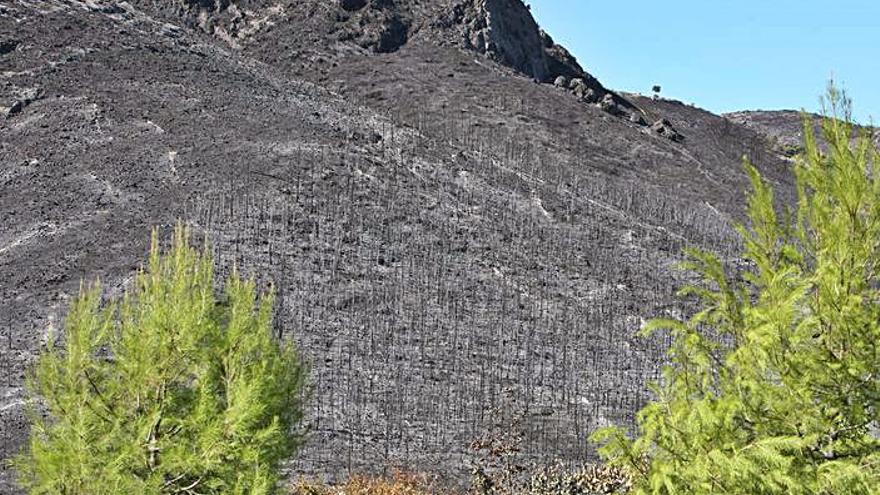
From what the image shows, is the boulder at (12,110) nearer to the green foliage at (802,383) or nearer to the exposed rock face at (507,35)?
the exposed rock face at (507,35)

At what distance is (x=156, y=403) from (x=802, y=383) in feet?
19.4

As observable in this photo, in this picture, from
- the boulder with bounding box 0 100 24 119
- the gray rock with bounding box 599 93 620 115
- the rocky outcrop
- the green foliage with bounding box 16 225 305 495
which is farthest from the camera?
the rocky outcrop

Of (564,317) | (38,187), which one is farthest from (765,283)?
(38,187)

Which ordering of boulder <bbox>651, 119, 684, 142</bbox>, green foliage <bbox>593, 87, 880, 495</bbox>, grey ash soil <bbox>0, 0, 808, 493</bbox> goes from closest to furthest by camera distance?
green foliage <bbox>593, 87, 880, 495</bbox> → grey ash soil <bbox>0, 0, 808, 493</bbox> → boulder <bbox>651, 119, 684, 142</bbox>

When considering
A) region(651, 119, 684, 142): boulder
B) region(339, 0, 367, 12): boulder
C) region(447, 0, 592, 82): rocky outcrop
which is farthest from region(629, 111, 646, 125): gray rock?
region(339, 0, 367, 12): boulder

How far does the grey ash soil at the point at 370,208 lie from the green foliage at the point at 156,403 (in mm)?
7733

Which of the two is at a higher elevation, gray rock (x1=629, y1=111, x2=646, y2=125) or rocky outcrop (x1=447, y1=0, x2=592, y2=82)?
rocky outcrop (x1=447, y1=0, x2=592, y2=82)

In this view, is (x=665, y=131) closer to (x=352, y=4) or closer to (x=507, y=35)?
(x=507, y=35)

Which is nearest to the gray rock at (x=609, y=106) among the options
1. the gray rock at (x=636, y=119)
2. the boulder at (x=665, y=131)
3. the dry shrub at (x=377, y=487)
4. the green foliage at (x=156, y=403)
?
the gray rock at (x=636, y=119)

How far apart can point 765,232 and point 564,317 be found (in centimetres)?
2077

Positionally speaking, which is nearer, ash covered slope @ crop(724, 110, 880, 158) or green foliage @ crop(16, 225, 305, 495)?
green foliage @ crop(16, 225, 305, 495)

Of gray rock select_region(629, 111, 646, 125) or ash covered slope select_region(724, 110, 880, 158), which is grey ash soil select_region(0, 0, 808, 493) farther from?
ash covered slope select_region(724, 110, 880, 158)

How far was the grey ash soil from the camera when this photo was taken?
2298cm

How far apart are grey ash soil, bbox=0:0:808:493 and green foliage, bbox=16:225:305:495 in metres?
7.73
